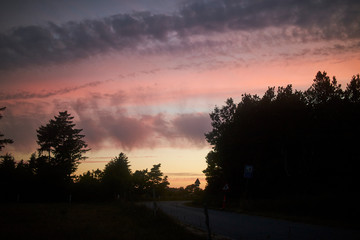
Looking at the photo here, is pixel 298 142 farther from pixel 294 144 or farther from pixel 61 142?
pixel 61 142

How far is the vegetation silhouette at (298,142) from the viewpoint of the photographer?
1244 inches

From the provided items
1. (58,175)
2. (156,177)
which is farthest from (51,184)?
(156,177)

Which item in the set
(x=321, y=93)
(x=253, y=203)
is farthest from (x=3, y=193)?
(x=321, y=93)

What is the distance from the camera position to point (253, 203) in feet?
93.7

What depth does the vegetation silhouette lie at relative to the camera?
31594 millimetres

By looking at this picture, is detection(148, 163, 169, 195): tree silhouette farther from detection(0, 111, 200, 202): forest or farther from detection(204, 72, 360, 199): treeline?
detection(204, 72, 360, 199): treeline

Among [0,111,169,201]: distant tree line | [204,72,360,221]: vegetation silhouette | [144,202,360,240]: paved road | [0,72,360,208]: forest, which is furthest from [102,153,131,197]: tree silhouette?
[144,202,360,240]: paved road

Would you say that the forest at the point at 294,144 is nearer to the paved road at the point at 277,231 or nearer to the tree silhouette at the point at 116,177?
the paved road at the point at 277,231

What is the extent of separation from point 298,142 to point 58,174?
4411cm

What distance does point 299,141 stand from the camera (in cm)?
3444

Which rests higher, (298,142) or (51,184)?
(298,142)

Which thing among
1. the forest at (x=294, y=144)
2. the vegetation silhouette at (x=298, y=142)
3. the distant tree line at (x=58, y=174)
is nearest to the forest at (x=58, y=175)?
the distant tree line at (x=58, y=174)

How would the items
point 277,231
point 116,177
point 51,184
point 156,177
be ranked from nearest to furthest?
1. point 277,231
2. point 51,184
3. point 116,177
4. point 156,177

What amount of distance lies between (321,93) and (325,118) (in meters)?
4.99
